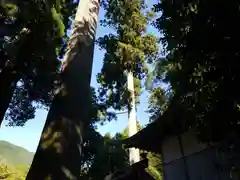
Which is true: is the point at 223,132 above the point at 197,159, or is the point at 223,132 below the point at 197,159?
below

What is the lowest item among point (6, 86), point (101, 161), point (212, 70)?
point (212, 70)

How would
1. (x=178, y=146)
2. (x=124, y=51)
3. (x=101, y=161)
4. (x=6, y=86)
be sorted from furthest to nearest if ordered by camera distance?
(x=101, y=161)
(x=124, y=51)
(x=6, y=86)
(x=178, y=146)

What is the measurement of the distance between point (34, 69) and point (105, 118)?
482 cm

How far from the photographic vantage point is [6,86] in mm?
8266

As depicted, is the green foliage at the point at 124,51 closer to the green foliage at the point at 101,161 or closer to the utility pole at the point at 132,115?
the utility pole at the point at 132,115

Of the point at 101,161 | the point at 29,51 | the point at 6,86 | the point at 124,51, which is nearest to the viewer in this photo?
the point at 6,86

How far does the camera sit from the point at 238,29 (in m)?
3.82

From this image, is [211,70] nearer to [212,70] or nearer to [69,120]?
[212,70]

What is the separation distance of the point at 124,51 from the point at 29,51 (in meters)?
5.15

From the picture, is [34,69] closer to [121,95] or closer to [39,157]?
[121,95]

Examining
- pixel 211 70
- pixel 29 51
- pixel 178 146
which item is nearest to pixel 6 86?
pixel 29 51

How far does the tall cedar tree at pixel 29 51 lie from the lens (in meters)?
7.48

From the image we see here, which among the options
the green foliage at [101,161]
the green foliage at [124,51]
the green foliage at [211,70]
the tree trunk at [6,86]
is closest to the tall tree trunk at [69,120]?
the green foliage at [211,70]

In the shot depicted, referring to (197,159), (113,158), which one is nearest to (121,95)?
(113,158)
